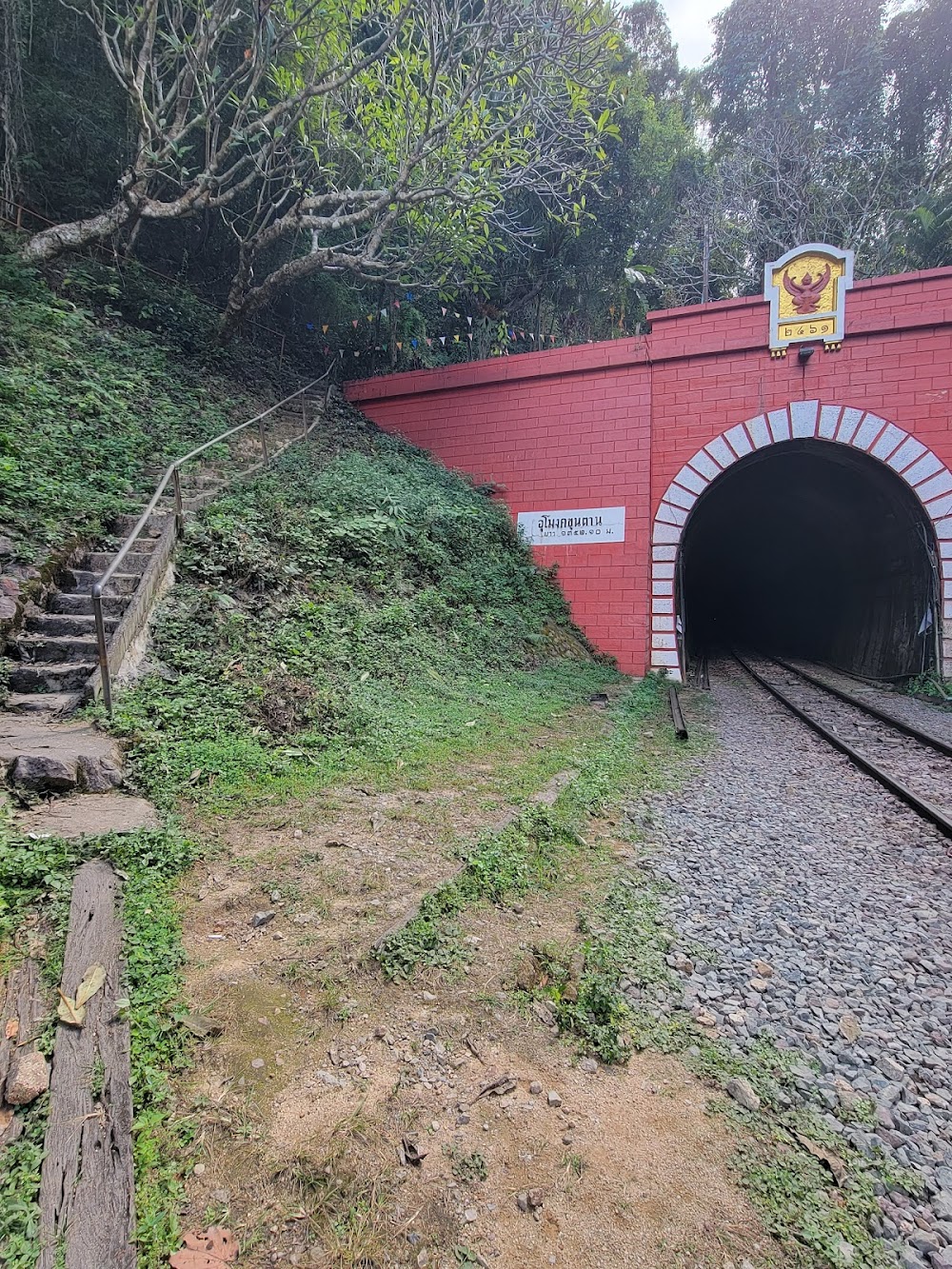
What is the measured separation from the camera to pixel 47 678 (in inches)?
198

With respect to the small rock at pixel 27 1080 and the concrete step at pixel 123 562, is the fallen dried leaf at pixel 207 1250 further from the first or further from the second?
the concrete step at pixel 123 562

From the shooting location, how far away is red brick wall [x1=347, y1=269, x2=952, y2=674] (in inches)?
380

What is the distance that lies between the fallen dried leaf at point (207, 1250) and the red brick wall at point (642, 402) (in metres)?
9.89

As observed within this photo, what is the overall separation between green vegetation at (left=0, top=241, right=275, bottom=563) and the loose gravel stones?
247 inches

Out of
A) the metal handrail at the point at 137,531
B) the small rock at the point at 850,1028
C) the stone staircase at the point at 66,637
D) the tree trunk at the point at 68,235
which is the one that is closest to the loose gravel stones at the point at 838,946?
the small rock at the point at 850,1028

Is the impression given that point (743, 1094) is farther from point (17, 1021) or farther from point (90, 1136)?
point (17, 1021)

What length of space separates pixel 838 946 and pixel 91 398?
31.4ft

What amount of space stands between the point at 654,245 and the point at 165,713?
19252mm

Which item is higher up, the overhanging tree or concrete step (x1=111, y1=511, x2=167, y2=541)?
the overhanging tree

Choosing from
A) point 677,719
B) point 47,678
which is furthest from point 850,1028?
point 47,678

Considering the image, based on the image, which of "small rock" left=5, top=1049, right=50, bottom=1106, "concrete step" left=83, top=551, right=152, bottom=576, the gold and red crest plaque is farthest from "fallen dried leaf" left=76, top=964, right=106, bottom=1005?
the gold and red crest plaque

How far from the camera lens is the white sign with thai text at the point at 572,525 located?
11.2 m

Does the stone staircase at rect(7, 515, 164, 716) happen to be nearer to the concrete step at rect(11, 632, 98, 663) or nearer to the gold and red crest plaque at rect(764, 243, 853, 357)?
the concrete step at rect(11, 632, 98, 663)

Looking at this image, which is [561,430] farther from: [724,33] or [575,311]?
[724,33]
